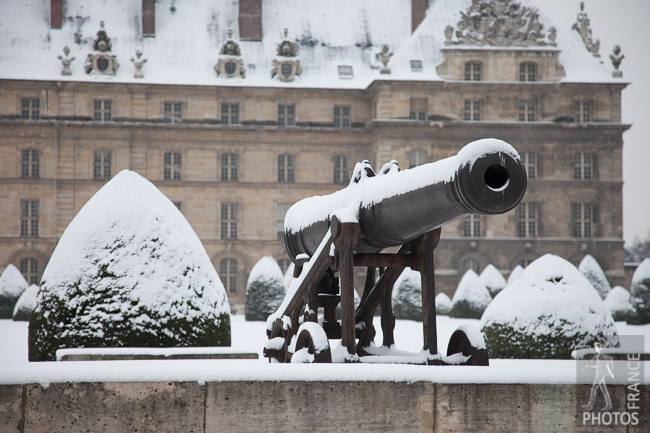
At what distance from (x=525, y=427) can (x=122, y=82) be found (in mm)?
40436

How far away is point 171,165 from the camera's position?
150 ft

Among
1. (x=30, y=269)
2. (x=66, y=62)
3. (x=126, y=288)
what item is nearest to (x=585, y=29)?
(x=66, y=62)

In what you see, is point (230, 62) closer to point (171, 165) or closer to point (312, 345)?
point (171, 165)

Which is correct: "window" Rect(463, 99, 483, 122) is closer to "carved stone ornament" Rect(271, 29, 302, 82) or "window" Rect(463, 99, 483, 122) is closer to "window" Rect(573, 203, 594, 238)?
"window" Rect(573, 203, 594, 238)

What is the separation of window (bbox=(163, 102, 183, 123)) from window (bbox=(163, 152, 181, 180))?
1.65 m

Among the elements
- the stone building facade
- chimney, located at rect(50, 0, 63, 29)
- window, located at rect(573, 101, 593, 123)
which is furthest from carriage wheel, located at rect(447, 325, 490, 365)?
chimney, located at rect(50, 0, 63, 29)

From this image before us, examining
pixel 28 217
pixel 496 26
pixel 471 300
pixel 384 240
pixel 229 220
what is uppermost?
pixel 496 26

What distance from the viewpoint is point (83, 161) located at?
4488 cm

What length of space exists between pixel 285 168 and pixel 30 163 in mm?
12099

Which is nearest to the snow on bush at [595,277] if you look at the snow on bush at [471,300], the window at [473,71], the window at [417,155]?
the snow on bush at [471,300]

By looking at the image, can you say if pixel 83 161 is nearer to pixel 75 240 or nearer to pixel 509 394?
pixel 75 240

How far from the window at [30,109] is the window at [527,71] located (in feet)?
74.4

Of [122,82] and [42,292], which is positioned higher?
[122,82]

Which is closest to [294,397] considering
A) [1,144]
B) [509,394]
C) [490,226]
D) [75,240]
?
[509,394]
